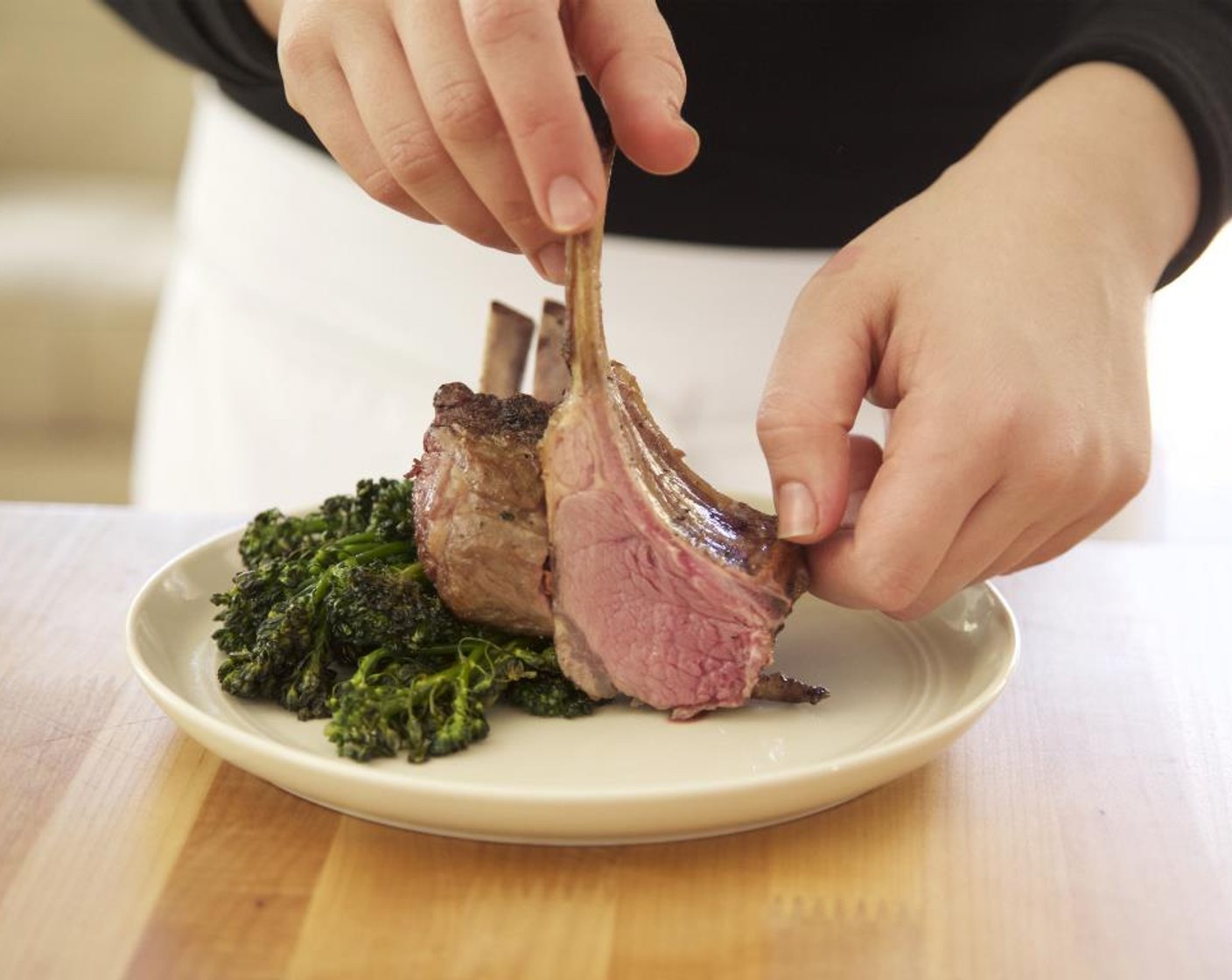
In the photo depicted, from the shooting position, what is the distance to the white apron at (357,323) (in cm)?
305

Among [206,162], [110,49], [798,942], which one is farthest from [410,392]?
[110,49]

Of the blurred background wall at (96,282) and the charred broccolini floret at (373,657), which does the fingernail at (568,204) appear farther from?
the blurred background wall at (96,282)

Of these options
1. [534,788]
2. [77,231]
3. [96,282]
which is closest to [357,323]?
[534,788]

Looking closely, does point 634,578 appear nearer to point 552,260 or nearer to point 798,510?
point 798,510

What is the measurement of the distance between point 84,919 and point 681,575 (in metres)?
0.81

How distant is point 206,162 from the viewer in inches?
134

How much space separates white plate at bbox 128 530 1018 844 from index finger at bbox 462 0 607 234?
0.63 meters

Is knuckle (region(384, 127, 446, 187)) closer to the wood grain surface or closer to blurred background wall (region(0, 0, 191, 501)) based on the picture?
the wood grain surface

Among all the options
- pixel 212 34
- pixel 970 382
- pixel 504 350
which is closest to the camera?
pixel 970 382

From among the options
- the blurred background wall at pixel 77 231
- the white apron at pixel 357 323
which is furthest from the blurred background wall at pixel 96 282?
the white apron at pixel 357 323

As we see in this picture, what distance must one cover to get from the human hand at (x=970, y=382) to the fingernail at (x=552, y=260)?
0.31 metres

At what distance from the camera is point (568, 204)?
1743 millimetres

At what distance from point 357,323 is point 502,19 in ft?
5.25

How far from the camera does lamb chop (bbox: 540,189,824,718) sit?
1.95 metres
